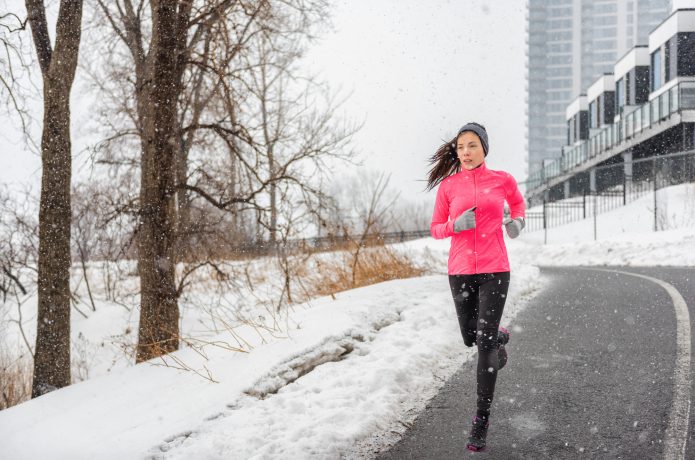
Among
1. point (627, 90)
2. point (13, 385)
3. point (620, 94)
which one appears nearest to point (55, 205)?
point (13, 385)

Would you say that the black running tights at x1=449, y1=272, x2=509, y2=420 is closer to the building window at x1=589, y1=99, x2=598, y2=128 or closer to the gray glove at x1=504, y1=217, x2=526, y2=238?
the gray glove at x1=504, y1=217, x2=526, y2=238

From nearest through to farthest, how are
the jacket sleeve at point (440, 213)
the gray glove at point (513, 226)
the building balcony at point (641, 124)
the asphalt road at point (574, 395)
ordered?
1. the asphalt road at point (574, 395)
2. the gray glove at point (513, 226)
3. the jacket sleeve at point (440, 213)
4. the building balcony at point (641, 124)

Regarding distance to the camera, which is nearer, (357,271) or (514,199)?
(514,199)

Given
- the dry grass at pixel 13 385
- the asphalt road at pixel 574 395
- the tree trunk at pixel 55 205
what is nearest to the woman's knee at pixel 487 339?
the asphalt road at pixel 574 395

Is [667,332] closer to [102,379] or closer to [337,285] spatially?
[337,285]

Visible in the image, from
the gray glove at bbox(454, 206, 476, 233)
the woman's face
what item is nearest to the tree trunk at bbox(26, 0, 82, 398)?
the woman's face

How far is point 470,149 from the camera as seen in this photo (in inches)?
156

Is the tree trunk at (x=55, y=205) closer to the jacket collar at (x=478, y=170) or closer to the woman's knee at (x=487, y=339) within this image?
the jacket collar at (x=478, y=170)

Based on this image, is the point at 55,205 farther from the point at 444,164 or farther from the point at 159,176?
the point at 444,164

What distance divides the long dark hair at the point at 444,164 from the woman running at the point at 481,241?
0.68ft

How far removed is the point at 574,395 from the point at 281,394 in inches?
95.3

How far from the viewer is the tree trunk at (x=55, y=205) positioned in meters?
8.70

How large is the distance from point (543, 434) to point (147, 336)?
6.33m

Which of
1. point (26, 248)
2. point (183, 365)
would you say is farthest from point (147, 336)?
point (26, 248)
